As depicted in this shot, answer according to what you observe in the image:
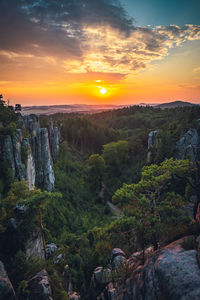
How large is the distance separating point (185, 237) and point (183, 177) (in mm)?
3401

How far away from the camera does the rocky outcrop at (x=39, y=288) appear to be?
10.2 metres

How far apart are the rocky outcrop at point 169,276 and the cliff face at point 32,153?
1330 cm

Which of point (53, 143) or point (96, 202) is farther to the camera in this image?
point (53, 143)

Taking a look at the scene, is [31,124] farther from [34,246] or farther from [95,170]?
[34,246]

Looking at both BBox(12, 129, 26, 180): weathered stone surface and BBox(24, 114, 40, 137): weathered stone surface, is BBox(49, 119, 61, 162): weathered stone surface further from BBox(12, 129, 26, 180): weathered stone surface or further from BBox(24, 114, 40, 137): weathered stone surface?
BBox(12, 129, 26, 180): weathered stone surface

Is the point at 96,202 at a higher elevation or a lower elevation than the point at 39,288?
lower

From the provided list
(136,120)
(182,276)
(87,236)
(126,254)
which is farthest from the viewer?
(136,120)

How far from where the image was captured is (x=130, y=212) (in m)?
9.91

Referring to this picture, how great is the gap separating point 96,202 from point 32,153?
69.3 feet

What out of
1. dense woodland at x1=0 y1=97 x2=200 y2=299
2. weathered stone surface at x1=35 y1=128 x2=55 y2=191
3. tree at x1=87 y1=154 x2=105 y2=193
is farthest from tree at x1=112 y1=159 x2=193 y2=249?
tree at x1=87 y1=154 x2=105 y2=193

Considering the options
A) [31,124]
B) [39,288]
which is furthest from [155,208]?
[31,124]

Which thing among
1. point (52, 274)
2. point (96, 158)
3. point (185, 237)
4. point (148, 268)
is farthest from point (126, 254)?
point (96, 158)

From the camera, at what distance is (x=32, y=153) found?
3150cm

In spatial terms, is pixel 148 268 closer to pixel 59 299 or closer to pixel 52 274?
pixel 59 299
